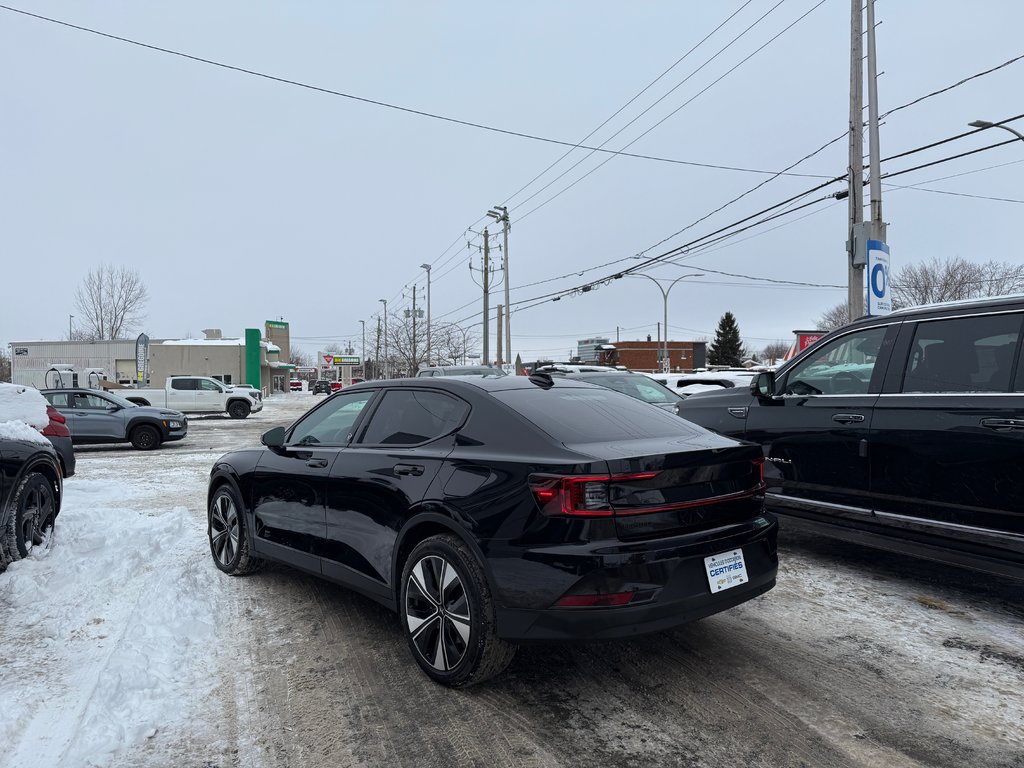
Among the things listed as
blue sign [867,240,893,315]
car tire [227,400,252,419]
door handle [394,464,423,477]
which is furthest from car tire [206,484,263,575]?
car tire [227,400,252,419]

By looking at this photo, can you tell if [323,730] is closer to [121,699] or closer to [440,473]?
[121,699]

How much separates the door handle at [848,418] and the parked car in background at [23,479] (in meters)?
6.01

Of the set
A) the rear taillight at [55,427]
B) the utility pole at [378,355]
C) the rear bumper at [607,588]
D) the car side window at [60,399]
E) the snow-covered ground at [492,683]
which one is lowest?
the snow-covered ground at [492,683]

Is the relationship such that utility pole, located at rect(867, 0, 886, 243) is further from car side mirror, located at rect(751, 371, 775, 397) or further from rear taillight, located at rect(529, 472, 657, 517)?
rear taillight, located at rect(529, 472, 657, 517)

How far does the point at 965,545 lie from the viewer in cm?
420

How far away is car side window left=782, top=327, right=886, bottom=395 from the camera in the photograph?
5066 millimetres

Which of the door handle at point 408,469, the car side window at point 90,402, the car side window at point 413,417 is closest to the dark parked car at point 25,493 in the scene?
the car side window at point 413,417

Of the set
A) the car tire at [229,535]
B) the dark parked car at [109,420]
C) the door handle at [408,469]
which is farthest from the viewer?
the dark parked car at [109,420]

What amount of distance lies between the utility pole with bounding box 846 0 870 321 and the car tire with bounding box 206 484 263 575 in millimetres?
10994

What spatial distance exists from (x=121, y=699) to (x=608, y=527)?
8.03ft

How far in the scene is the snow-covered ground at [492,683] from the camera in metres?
2.92

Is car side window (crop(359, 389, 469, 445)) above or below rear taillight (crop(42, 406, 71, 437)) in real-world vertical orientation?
above

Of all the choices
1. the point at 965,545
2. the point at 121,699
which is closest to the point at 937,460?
the point at 965,545

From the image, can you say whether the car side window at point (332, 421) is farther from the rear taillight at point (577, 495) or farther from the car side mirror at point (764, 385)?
the car side mirror at point (764, 385)
